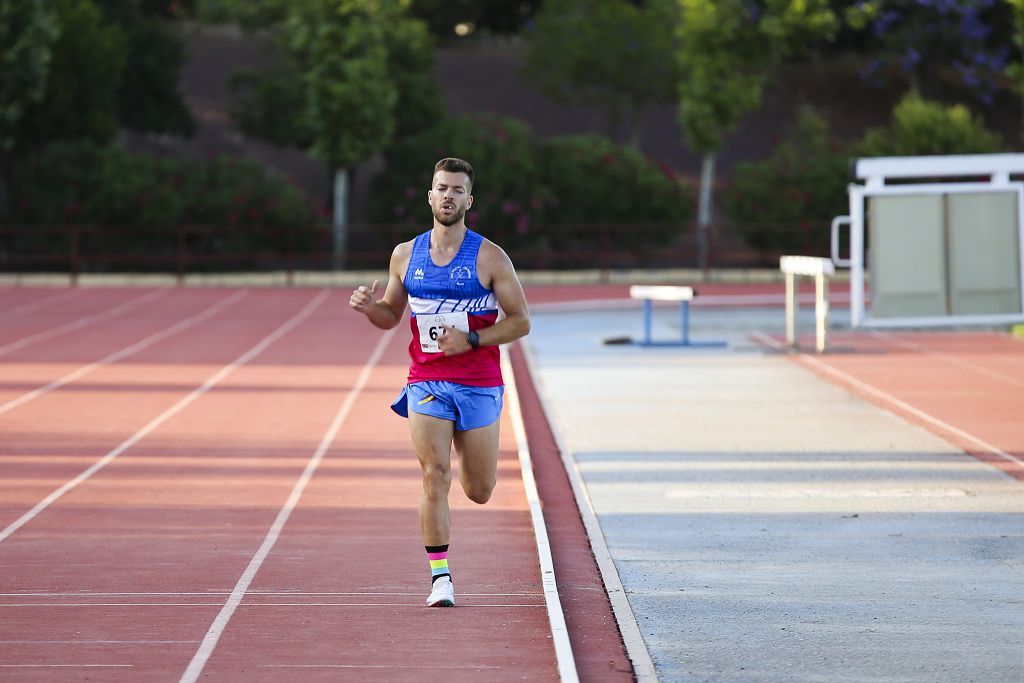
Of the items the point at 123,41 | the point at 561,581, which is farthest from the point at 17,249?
the point at 561,581

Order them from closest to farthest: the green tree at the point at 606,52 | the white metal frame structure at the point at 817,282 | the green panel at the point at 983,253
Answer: the green panel at the point at 983,253, the white metal frame structure at the point at 817,282, the green tree at the point at 606,52

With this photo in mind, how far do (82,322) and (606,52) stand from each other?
2971cm

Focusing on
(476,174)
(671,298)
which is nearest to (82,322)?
(671,298)

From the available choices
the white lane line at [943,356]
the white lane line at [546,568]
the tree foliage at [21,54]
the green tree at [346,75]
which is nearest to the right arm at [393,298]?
the white lane line at [546,568]

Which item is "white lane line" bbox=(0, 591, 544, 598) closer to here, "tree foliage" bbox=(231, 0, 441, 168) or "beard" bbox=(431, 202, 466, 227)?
"beard" bbox=(431, 202, 466, 227)

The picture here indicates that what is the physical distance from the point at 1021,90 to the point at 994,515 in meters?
17.1

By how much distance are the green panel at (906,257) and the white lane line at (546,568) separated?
203 inches

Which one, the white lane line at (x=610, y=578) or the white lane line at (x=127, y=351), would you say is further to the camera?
the white lane line at (x=127, y=351)

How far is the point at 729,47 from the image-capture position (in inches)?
1684

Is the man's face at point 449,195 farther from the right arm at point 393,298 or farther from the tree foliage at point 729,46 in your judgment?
the tree foliage at point 729,46

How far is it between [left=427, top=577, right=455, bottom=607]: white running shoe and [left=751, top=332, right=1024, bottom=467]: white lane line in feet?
19.4

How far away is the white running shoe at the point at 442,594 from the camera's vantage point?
7.40 meters

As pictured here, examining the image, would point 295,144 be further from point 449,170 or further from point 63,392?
point 449,170

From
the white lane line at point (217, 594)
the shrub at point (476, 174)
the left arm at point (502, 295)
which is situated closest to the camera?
the left arm at point (502, 295)
